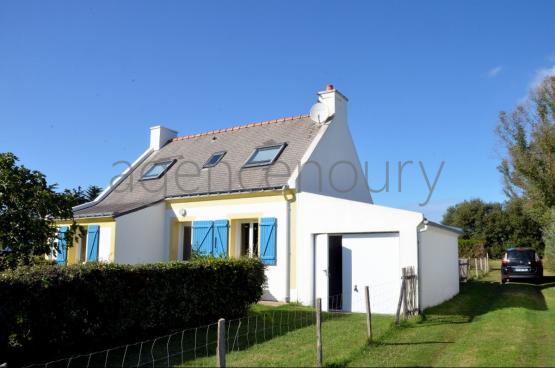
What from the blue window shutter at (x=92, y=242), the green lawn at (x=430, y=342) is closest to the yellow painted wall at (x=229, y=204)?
the blue window shutter at (x=92, y=242)

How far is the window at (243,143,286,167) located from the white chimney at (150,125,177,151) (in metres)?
6.87

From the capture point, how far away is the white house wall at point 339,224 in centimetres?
1199

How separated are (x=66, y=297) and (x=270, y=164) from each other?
9291mm

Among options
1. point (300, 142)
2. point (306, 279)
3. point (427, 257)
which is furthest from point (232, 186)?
point (427, 257)

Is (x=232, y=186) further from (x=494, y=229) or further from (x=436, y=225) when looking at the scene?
(x=494, y=229)

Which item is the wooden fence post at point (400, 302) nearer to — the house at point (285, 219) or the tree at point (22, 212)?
the house at point (285, 219)

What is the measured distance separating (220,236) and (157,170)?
18.9 ft

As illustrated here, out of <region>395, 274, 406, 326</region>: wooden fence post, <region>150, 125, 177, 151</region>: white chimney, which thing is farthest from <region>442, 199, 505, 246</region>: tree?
<region>395, 274, 406, 326</region>: wooden fence post

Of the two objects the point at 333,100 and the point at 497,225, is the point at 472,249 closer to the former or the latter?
the point at 497,225

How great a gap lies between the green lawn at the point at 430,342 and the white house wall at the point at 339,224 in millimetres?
1227

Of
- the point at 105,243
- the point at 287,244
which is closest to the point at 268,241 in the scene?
the point at 287,244

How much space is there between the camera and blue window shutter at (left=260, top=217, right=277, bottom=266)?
1424cm

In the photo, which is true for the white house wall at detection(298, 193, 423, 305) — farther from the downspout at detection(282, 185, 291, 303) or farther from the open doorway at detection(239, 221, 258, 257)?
the open doorway at detection(239, 221, 258, 257)

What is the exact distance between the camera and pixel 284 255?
14039mm
